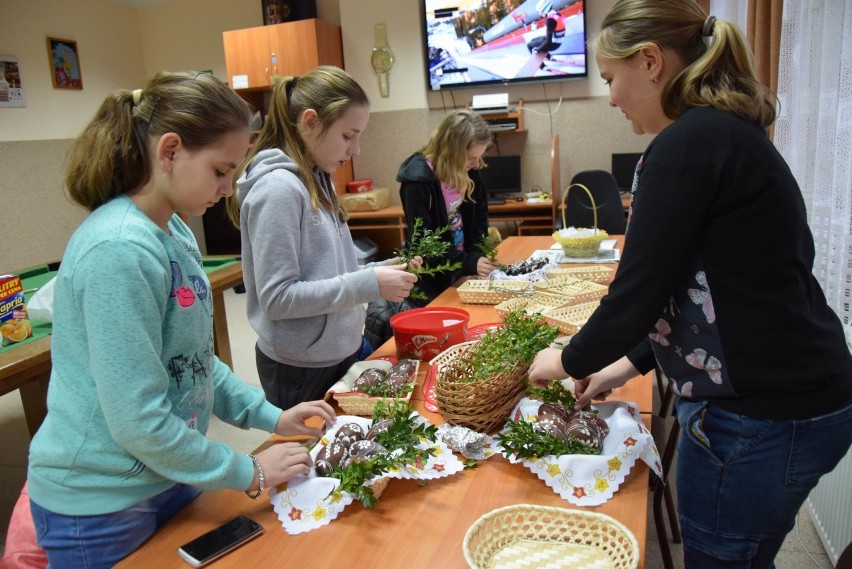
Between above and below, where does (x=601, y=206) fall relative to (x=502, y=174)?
below

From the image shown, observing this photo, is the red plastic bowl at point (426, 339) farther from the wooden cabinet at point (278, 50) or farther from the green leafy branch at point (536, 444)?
the wooden cabinet at point (278, 50)

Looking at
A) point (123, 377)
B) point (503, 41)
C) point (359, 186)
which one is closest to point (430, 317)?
point (123, 377)

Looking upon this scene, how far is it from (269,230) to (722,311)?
3.38ft

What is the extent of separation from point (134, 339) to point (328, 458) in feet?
1.41

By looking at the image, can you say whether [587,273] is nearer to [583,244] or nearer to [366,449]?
[583,244]

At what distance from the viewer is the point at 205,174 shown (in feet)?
3.64

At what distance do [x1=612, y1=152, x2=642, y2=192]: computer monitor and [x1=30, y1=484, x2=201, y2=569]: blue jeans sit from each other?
17.3ft

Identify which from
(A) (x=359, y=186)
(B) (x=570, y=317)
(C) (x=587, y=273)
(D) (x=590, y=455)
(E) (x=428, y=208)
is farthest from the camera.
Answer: (A) (x=359, y=186)

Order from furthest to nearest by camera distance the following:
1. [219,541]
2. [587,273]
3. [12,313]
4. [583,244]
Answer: [583,244] < [587,273] < [12,313] < [219,541]

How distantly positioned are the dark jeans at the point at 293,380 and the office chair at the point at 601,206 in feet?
10.6

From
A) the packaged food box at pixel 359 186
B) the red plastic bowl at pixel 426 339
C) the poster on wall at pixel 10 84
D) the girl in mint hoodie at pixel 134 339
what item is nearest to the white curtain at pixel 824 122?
the red plastic bowl at pixel 426 339

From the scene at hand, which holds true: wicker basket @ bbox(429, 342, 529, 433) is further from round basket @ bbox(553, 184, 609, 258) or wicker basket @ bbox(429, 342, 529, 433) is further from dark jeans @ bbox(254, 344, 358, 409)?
→ round basket @ bbox(553, 184, 609, 258)

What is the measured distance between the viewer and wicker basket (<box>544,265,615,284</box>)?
2.54m

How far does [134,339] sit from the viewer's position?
0.97m
